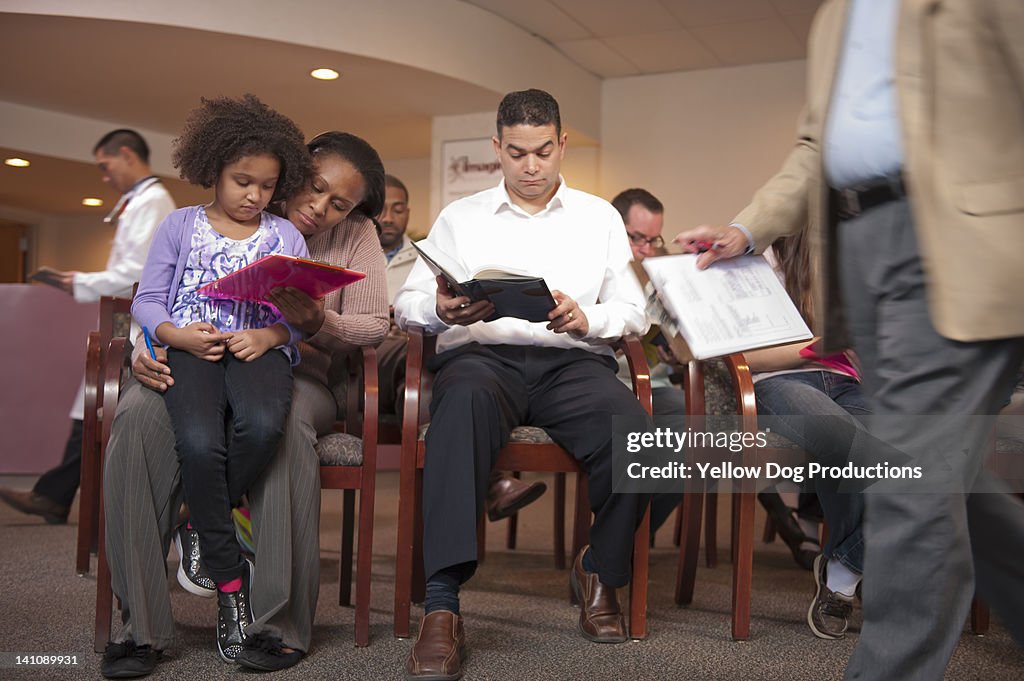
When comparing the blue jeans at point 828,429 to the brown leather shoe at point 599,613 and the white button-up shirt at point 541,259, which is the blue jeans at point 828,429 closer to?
the white button-up shirt at point 541,259

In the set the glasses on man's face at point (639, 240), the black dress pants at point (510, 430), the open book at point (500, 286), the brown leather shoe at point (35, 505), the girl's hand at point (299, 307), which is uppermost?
the glasses on man's face at point (639, 240)

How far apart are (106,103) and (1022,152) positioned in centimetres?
739

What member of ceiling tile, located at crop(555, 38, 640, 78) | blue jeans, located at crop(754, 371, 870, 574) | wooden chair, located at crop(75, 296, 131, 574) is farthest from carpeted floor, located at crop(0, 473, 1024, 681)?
ceiling tile, located at crop(555, 38, 640, 78)

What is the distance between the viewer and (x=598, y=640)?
229cm

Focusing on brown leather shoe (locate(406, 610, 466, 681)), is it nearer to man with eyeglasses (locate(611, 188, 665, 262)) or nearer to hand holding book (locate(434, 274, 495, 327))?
hand holding book (locate(434, 274, 495, 327))

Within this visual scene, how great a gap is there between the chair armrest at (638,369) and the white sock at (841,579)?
57cm

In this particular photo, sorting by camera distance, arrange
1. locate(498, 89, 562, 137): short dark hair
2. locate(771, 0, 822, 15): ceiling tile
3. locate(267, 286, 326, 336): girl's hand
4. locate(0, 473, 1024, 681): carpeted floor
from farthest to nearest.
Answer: locate(771, 0, 822, 15): ceiling tile < locate(498, 89, 562, 137): short dark hair < locate(267, 286, 326, 336): girl's hand < locate(0, 473, 1024, 681): carpeted floor

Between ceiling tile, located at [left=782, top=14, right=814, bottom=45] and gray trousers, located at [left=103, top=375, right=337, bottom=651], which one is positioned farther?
ceiling tile, located at [left=782, top=14, right=814, bottom=45]

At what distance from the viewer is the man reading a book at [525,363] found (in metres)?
2.13

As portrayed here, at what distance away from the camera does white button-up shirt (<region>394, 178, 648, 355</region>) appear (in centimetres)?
255

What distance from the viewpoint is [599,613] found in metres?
2.31

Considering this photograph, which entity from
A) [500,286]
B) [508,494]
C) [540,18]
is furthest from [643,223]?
[540,18]

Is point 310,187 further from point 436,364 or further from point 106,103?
point 106,103

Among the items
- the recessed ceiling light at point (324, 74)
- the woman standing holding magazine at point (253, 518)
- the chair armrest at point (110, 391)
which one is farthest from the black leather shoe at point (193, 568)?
the recessed ceiling light at point (324, 74)
